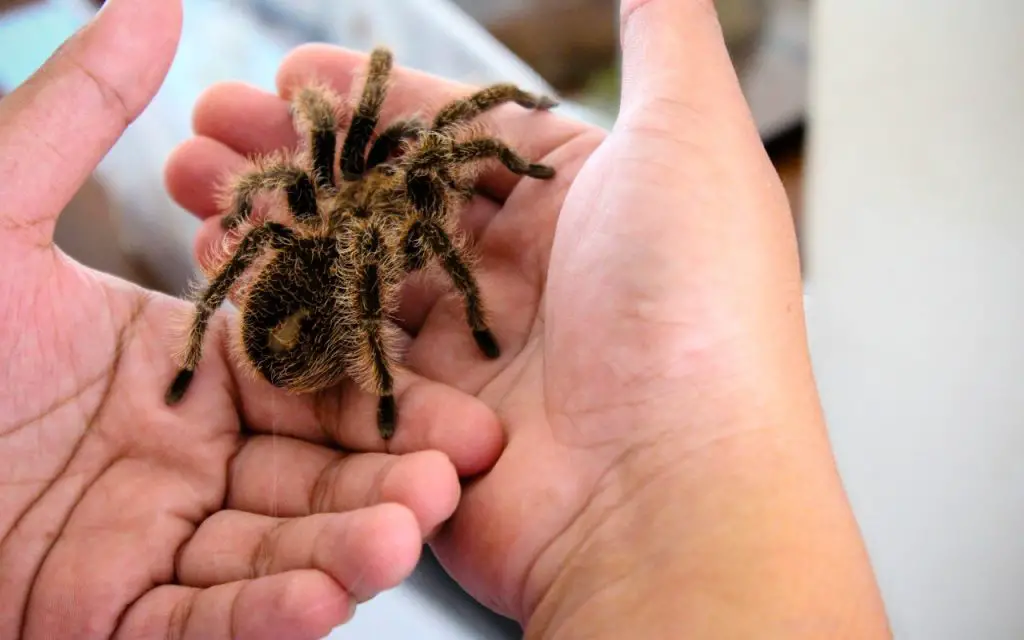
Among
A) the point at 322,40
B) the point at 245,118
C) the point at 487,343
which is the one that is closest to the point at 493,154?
the point at 487,343

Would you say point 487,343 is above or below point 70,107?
below

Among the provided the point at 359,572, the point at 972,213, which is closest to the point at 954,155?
the point at 972,213

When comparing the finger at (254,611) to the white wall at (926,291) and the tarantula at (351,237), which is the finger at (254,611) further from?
the white wall at (926,291)

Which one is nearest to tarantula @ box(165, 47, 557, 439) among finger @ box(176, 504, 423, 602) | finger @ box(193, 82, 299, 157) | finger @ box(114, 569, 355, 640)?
finger @ box(193, 82, 299, 157)

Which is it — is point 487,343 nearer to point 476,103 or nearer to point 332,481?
point 332,481

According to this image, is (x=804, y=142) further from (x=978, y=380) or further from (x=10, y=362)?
(x=10, y=362)
